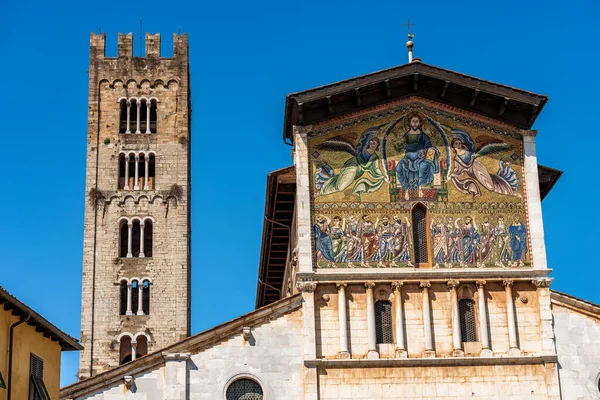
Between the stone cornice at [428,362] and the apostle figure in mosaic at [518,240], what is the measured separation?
2.89m

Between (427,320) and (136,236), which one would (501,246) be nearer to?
(427,320)

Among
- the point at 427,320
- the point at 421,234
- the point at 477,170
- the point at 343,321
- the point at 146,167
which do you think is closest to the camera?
the point at 343,321

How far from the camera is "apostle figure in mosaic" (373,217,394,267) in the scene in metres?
33.7

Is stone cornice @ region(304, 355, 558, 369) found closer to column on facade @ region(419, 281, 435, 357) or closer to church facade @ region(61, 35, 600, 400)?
church facade @ region(61, 35, 600, 400)

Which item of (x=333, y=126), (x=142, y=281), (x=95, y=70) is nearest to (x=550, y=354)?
(x=333, y=126)

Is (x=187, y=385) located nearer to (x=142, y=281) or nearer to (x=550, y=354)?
(x=550, y=354)

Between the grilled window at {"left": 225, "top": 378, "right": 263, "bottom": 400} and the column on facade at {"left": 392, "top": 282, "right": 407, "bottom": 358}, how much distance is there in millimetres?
4110

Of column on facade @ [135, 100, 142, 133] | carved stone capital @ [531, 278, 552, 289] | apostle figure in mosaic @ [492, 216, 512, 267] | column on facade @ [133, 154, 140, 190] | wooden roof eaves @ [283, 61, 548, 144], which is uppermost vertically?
column on facade @ [135, 100, 142, 133]

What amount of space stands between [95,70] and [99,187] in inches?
300

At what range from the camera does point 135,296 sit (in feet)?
207

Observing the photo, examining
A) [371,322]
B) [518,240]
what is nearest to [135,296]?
[371,322]

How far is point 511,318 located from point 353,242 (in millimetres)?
5073

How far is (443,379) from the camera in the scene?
32656mm

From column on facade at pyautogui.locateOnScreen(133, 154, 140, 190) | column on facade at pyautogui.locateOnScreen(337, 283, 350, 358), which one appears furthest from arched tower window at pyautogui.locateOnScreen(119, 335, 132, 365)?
column on facade at pyautogui.locateOnScreen(337, 283, 350, 358)
